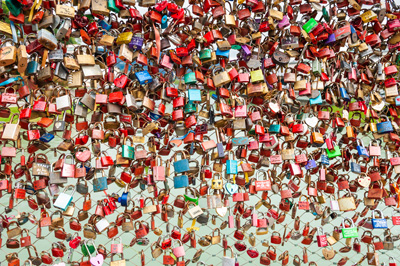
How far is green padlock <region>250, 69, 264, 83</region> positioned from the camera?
2217 millimetres

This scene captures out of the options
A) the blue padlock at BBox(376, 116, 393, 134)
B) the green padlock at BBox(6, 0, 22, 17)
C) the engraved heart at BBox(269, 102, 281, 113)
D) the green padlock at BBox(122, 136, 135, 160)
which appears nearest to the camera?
the green padlock at BBox(6, 0, 22, 17)

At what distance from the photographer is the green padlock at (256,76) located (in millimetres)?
2217

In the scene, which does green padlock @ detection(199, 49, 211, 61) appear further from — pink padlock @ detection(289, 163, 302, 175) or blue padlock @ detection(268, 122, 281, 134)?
pink padlock @ detection(289, 163, 302, 175)

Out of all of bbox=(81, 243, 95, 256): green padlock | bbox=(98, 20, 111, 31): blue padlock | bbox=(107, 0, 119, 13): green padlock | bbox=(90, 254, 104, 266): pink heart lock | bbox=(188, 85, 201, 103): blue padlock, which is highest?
bbox=(107, 0, 119, 13): green padlock

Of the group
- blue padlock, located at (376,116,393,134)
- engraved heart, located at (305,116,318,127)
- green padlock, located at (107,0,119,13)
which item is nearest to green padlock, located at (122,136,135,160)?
green padlock, located at (107,0,119,13)

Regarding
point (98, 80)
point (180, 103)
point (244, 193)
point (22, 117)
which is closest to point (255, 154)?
point (244, 193)

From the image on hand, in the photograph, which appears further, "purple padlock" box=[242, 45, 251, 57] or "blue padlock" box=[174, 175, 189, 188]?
"purple padlock" box=[242, 45, 251, 57]

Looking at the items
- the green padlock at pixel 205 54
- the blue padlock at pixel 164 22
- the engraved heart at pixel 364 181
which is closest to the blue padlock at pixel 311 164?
the engraved heart at pixel 364 181

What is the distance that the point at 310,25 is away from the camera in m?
2.37

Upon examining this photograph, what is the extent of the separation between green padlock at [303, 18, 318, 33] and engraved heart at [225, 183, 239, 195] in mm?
1174

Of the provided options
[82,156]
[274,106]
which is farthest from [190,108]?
[82,156]

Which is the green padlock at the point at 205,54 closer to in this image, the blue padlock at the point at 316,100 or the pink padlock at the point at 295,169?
the blue padlock at the point at 316,100

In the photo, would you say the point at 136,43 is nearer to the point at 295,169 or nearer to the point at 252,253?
the point at 295,169

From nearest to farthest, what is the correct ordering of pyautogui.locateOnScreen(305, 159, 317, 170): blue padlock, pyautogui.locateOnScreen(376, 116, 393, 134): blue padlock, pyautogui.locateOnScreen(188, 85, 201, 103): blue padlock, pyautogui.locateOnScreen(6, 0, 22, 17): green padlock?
pyautogui.locateOnScreen(6, 0, 22, 17): green padlock, pyautogui.locateOnScreen(188, 85, 201, 103): blue padlock, pyautogui.locateOnScreen(305, 159, 317, 170): blue padlock, pyautogui.locateOnScreen(376, 116, 393, 134): blue padlock
